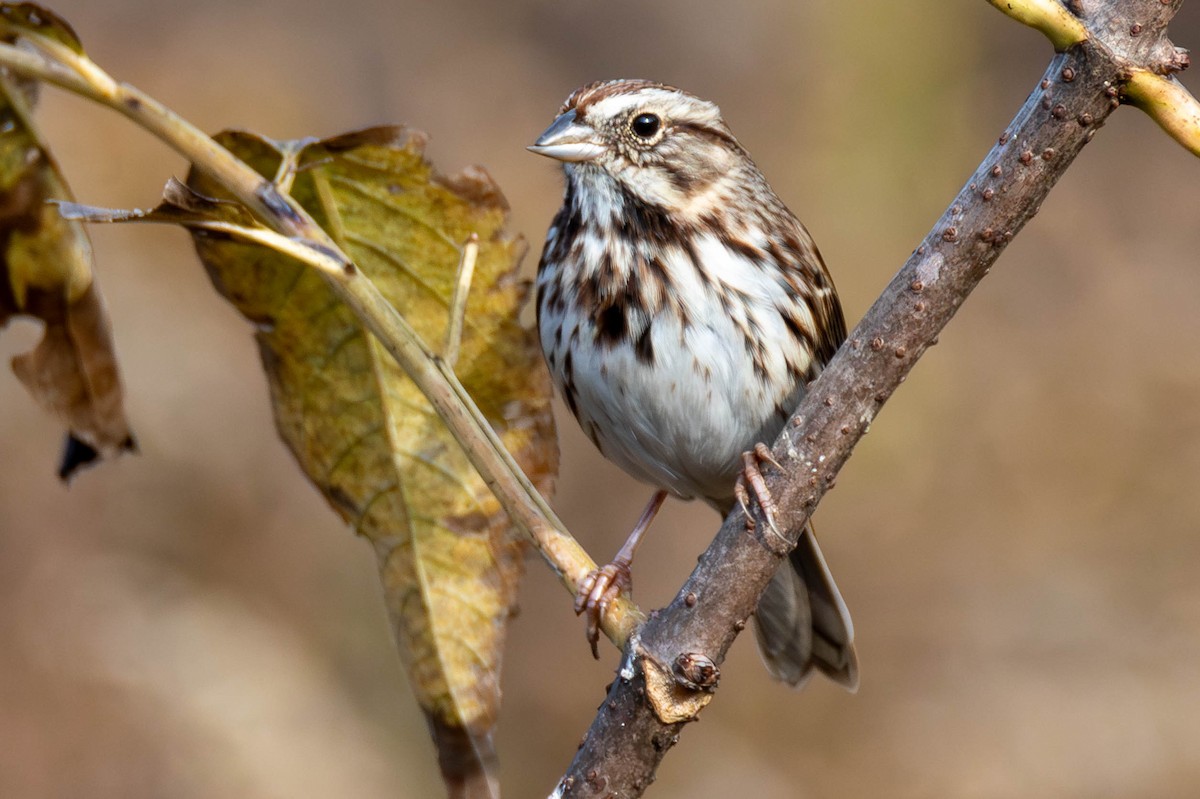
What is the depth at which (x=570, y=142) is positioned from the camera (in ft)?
7.79

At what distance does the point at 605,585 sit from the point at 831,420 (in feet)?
1.45

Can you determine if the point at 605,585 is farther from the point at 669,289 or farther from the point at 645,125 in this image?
the point at 645,125

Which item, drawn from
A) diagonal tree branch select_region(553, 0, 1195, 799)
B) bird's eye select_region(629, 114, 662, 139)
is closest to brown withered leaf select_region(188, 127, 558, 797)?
diagonal tree branch select_region(553, 0, 1195, 799)

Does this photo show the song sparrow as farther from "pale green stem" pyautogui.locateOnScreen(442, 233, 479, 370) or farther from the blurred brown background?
the blurred brown background

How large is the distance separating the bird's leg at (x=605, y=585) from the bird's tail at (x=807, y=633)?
303mm

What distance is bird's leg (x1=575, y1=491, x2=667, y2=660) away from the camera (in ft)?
4.86

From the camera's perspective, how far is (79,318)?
5.45 feet

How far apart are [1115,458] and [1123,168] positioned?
4.93 feet

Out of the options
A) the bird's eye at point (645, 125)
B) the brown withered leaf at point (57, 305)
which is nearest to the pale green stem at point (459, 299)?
the brown withered leaf at point (57, 305)

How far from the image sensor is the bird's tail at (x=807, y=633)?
277 cm

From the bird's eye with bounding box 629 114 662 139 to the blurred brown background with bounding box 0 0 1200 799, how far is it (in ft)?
8.65

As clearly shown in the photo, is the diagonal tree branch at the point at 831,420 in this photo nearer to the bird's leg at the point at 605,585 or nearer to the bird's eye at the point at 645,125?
the bird's leg at the point at 605,585

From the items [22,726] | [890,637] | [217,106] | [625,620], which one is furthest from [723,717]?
[625,620]

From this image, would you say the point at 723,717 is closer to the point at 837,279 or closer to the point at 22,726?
the point at 837,279
